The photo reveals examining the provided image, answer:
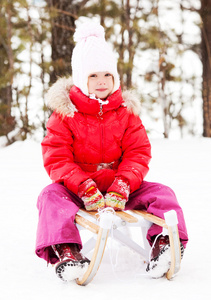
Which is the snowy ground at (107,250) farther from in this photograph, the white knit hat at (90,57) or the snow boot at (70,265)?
the white knit hat at (90,57)

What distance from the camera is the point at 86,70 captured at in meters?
2.32

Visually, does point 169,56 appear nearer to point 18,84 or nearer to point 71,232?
point 18,84

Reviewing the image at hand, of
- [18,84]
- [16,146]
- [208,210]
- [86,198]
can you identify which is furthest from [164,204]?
[18,84]

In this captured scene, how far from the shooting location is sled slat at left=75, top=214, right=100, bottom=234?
6.03 feet

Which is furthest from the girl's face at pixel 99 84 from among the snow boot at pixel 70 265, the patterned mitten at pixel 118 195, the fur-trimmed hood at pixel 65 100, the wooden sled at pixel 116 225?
the snow boot at pixel 70 265

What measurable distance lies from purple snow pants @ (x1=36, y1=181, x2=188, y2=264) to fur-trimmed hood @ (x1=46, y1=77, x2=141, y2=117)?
0.41m

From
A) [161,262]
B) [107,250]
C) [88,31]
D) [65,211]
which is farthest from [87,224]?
[88,31]

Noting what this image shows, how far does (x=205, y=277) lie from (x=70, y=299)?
0.67 metres

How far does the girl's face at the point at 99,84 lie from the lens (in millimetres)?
2340

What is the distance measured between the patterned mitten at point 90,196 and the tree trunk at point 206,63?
17.8 ft

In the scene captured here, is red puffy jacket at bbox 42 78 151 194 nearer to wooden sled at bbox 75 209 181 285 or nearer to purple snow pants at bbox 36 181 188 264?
purple snow pants at bbox 36 181 188 264

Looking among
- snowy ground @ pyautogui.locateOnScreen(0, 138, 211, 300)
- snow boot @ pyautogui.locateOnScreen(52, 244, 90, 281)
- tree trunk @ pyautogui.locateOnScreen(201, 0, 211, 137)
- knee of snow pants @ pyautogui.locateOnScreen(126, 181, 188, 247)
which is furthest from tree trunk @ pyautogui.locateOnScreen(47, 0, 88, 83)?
snow boot @ pyautogui.locateOnScreen(52, 244, 90, 281)

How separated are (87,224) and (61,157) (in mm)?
451

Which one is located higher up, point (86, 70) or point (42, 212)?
point (86, 70)
